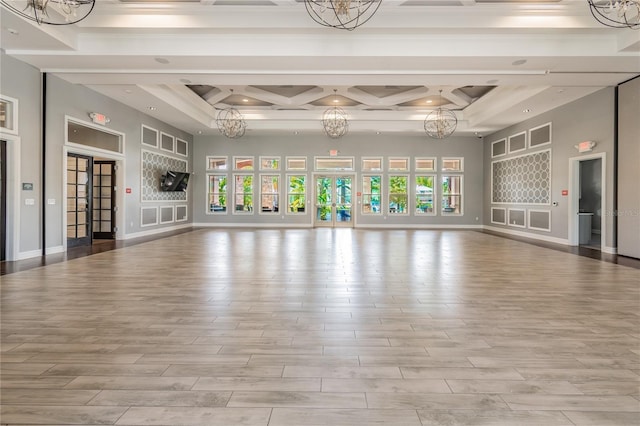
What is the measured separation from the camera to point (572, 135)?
913 cm

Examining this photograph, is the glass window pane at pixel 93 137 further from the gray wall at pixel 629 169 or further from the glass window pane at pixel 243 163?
the gray wall at pixel 629 169

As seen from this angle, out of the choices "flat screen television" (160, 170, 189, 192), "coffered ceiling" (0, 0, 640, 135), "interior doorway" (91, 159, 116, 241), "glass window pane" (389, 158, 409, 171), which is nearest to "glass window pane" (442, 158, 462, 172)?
"glass window pane" (389, 158, 409, 171)

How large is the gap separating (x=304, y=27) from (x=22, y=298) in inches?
208

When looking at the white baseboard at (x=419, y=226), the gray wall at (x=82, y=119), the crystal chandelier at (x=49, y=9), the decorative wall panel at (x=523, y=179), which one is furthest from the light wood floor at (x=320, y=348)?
the white baseboard at (x=419, y=226)

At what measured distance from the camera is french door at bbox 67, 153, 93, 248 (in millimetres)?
8367

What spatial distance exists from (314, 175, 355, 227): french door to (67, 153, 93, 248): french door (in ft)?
26.1

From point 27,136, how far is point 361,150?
34.5 ft

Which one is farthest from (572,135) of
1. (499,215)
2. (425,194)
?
(425,194)

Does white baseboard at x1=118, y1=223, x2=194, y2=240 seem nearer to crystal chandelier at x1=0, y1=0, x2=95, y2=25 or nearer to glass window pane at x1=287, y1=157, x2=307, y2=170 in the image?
glass window pane at x1=287, y1=157, x2=307, y2=170

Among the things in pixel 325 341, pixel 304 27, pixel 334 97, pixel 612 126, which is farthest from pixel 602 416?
pixel 334 97

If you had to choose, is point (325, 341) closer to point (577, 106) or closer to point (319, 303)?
point (319, 303)

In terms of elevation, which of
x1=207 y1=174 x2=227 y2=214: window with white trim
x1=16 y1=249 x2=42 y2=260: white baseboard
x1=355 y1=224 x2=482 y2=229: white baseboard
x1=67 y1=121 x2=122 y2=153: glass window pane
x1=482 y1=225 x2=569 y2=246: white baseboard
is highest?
x1=67 y1=121 x2=122 y2=153: glass window pane

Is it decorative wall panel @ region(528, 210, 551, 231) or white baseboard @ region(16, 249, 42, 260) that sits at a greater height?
A: decorative wall panel @ region(528, 210, 551, 231)

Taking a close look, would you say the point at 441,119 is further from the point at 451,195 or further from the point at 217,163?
the point at 217,163
